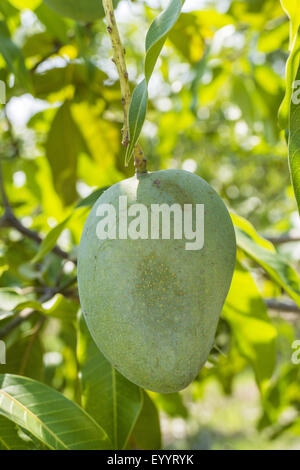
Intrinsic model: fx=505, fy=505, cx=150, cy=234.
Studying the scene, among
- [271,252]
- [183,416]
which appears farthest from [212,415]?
[271,252]

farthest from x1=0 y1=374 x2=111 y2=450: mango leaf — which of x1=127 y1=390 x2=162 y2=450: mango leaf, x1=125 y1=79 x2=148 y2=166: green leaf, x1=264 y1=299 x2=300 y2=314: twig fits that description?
x1=264 y1=299 x2=300 y2=314: twig

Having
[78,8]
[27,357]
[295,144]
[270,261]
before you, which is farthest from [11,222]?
[295,144]

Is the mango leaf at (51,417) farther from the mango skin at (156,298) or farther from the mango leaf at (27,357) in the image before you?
the mango leaf at (27,357)

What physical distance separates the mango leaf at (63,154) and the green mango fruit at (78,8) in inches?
24.5

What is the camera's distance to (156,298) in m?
0.52

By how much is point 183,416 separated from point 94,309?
4.19 feet

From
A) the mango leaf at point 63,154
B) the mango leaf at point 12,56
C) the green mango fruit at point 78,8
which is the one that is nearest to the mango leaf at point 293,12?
the green mango fruit at point 78,8

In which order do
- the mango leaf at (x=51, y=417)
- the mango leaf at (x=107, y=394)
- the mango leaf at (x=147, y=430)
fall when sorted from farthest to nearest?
the mango leaf at (x=147, y=430)
the mango leaf at (x=107, y=394)
the mango leaf at (x=51, y=417)

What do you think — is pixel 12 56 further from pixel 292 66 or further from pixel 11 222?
pixel 292 66

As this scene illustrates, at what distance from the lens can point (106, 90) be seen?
1500 millimetres

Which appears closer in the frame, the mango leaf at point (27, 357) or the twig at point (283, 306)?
the mango leaf at point (27, 357)

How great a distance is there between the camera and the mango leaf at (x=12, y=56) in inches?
37.3

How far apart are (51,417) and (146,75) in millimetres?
505
